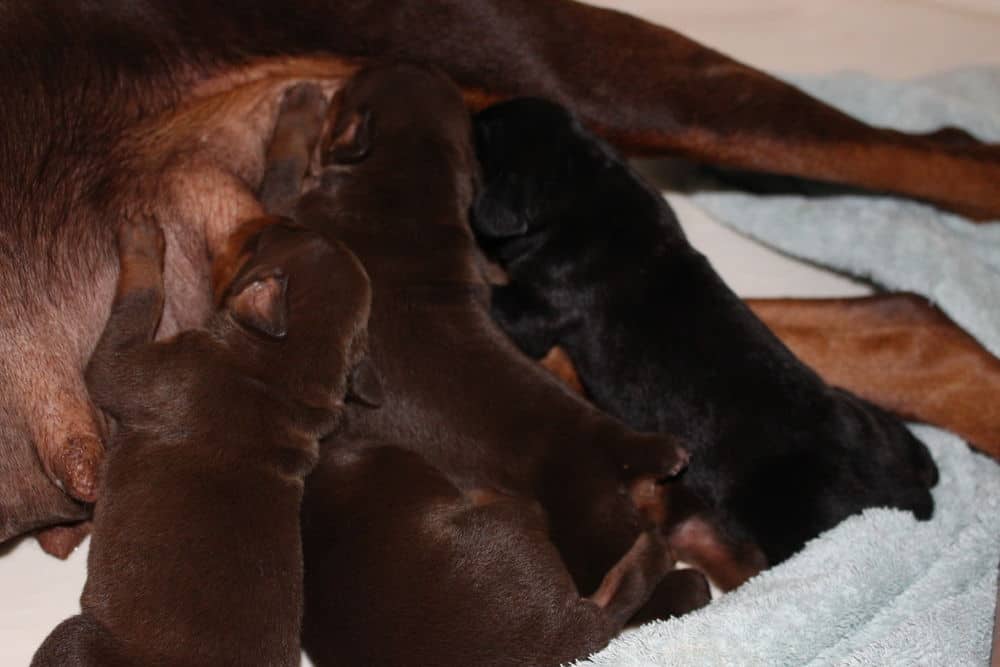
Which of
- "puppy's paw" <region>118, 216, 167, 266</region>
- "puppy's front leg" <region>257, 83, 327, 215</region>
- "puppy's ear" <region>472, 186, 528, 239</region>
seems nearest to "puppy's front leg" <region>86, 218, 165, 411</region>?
"puppy's paw" <region>118, 216, 167, 266</region>

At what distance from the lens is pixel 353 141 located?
2684mm

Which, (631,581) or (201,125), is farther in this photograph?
(201,125)

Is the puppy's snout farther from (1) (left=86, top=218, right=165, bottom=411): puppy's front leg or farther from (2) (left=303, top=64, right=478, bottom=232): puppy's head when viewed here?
(1) (left=86, top=218, right=165, bottom=411): puppy's front leg

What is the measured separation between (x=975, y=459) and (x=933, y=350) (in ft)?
0.77

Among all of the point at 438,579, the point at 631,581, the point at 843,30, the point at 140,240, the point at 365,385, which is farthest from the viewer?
the point at 843,30

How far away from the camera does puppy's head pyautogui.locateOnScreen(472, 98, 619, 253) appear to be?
274 centimetres

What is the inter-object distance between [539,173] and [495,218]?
14cm

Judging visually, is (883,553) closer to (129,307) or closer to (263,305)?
(263,305)

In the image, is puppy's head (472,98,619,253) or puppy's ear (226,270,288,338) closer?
puppy's ear (226,270,288,338)

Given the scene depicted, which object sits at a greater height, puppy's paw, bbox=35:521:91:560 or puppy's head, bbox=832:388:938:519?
puppy's head, bbox=832:388:938:519

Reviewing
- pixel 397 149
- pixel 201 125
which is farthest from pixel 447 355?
pixel 201 125

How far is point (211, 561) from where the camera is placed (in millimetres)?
2090

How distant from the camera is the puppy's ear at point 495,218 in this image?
2730 mm

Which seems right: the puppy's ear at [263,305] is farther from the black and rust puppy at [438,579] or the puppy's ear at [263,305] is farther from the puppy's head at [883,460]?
the puppy's head at [883,460]
